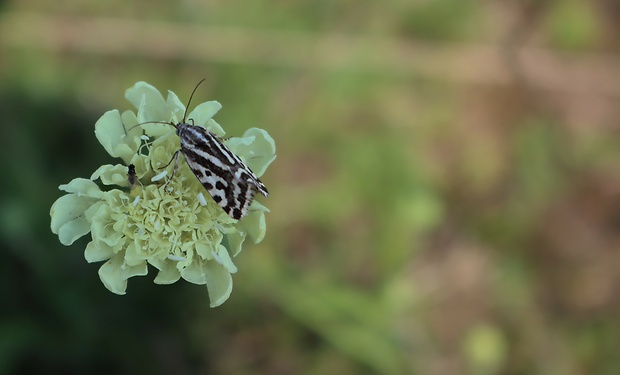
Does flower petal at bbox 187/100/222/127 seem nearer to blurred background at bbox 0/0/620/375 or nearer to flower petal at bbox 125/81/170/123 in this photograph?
flower petal at bbox 125/81/170/123

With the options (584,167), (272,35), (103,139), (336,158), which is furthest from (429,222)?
(103,139)

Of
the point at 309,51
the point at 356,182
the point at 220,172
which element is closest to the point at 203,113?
the point at 220,172

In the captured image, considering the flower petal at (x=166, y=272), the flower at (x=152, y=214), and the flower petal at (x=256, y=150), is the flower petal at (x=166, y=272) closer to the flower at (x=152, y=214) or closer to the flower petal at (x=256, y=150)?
the flower at (x=152, y=214)

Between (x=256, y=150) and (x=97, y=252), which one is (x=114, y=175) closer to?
(x=97, y=252)

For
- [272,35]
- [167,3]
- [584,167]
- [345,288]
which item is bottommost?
[345,288]

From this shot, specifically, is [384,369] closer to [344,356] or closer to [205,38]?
[344,356]

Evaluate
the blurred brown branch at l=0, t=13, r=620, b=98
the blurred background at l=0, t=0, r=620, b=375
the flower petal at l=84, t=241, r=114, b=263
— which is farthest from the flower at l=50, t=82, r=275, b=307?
the blurred brown branch at l=0, t=13, r=620, b=98

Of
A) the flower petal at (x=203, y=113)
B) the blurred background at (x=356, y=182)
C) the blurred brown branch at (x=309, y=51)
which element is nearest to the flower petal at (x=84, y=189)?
the flower petal at (x=203, y=113)
